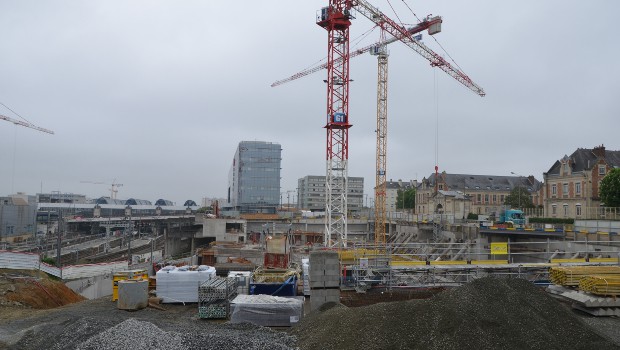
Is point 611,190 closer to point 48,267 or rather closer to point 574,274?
point 574,274

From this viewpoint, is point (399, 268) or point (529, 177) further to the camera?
point (529, 177)

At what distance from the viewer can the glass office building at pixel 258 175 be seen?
10538 cm

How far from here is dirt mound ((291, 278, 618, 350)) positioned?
34.3 ft

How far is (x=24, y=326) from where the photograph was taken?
1458 centimetres

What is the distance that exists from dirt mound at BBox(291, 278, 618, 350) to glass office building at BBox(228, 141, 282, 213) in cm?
9244

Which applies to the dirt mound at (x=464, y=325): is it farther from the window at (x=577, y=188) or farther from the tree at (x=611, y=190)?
the window at (x=577, y=188)

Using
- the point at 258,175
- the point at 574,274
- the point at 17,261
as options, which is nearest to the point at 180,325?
the point at 574,274

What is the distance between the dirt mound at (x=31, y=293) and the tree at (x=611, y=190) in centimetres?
4723

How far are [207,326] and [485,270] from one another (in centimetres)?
1284

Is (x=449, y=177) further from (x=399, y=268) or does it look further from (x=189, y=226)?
(x=399, y=268)

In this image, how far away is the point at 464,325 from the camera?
10.7m

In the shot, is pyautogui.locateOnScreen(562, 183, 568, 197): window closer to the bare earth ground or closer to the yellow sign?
the yellow sign

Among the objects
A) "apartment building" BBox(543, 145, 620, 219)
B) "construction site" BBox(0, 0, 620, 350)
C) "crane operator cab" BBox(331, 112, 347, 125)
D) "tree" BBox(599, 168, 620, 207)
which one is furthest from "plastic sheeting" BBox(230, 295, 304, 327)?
"apartment building" BBox(543, 145, 620, 219)

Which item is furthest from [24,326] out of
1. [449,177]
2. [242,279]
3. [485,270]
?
[449,177]
